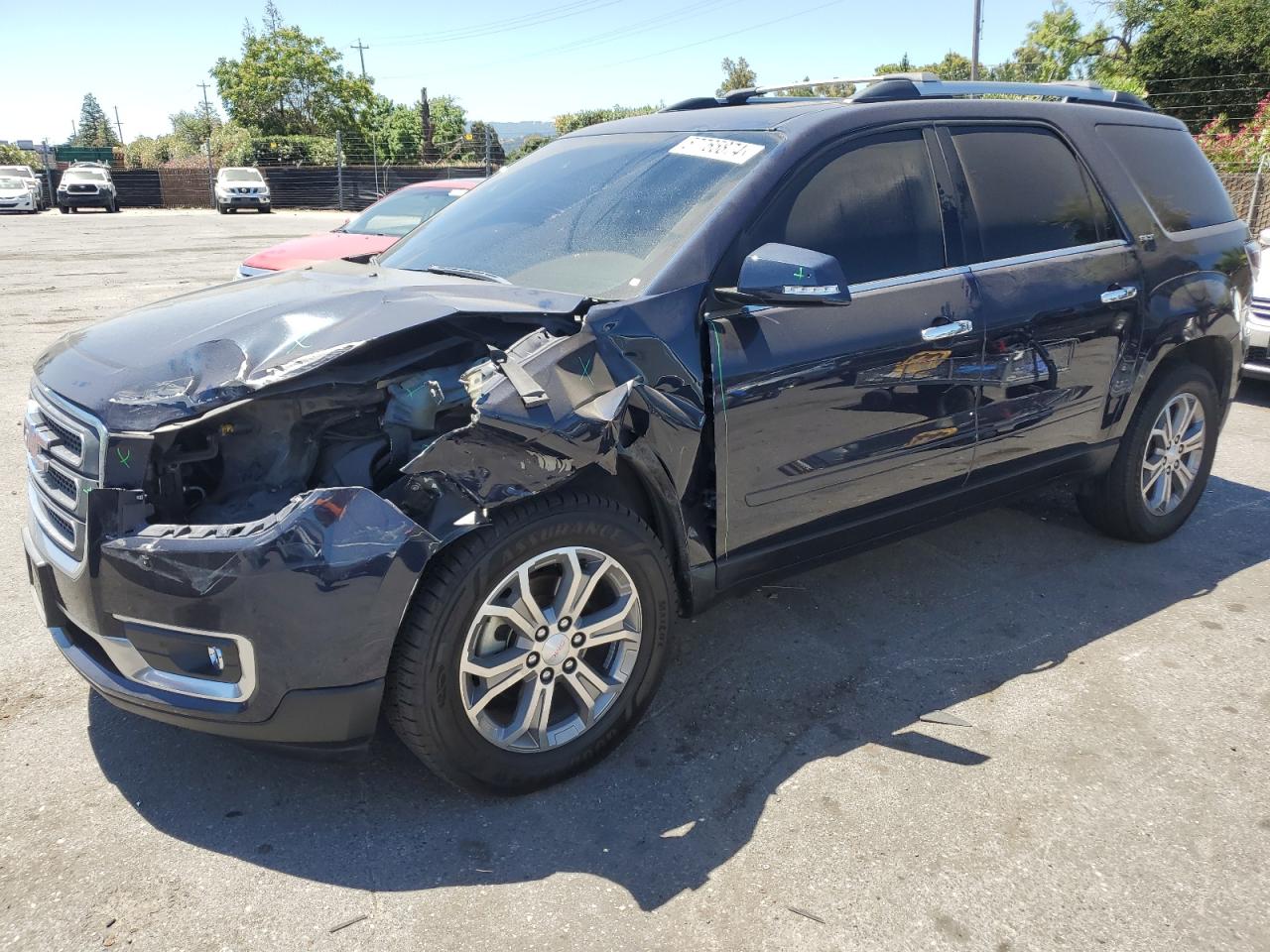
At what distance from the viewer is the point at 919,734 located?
3.14m

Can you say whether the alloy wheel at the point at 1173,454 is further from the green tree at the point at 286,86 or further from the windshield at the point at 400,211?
the green tree at the point at 286,86

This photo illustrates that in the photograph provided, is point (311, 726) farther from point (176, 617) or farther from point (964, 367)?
point (964, 367)

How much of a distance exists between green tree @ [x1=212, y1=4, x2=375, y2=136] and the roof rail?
54.4 meters

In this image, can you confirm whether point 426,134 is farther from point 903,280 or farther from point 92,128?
point 92,128

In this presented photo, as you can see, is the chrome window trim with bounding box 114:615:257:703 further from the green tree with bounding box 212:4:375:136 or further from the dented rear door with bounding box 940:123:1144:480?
the green tree with bounding box 212:4:375:136

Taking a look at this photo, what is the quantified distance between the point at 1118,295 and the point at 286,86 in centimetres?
5670

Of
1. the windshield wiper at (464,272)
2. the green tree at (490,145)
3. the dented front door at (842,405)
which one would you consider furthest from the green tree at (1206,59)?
the windshield wiper at (464,272)

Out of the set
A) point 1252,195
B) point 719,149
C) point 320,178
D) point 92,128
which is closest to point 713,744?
point 719,149

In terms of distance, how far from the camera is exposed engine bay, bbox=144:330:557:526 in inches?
101

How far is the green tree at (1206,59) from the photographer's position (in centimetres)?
2695

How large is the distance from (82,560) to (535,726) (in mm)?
1259

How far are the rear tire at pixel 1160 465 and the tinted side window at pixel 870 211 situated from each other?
5.37 feet

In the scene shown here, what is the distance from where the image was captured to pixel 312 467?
105 inches

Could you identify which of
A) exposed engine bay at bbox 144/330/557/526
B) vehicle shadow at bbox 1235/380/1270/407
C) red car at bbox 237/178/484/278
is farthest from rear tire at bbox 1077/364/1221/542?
red car at bbox 237/178/484/278
